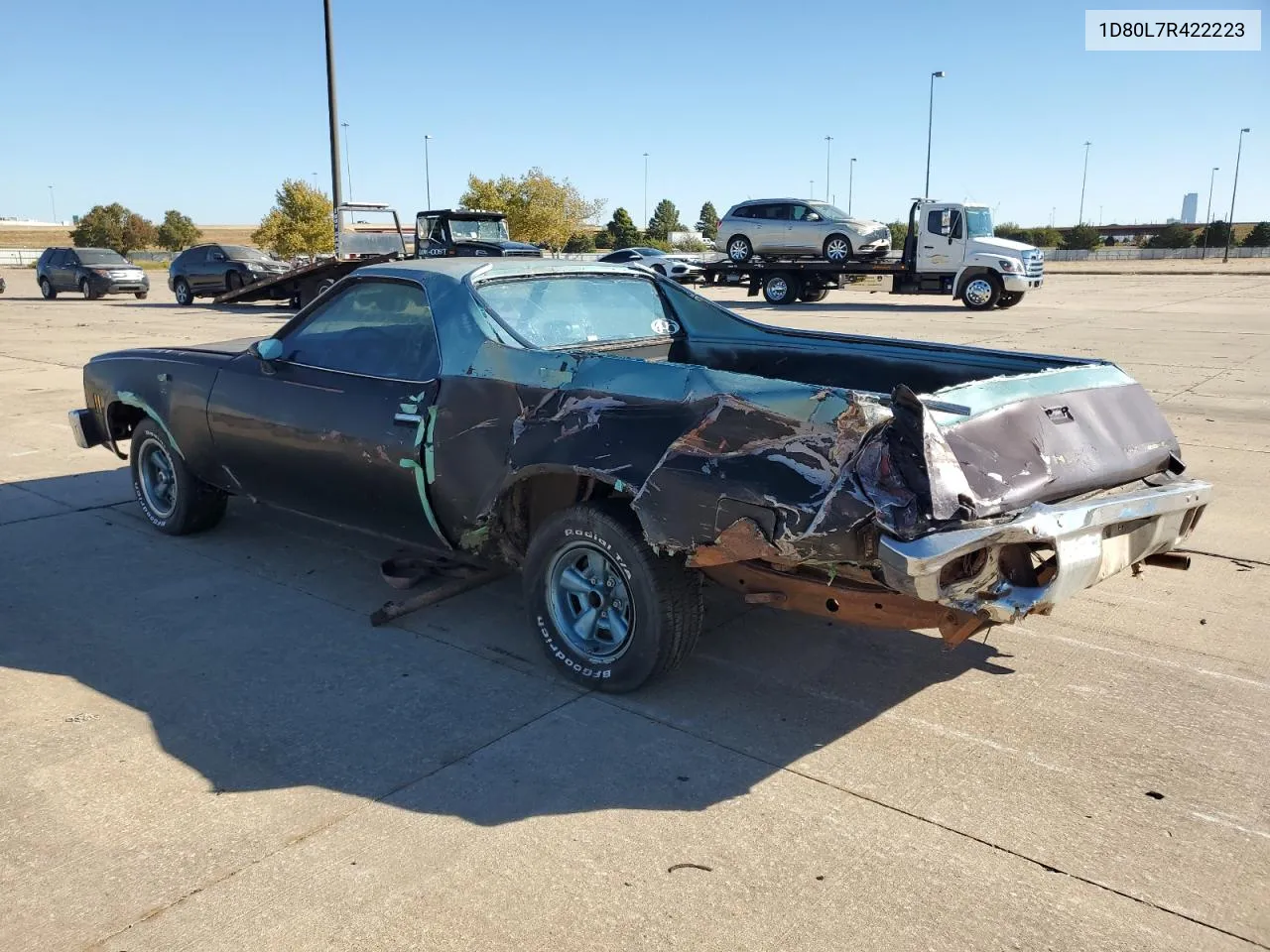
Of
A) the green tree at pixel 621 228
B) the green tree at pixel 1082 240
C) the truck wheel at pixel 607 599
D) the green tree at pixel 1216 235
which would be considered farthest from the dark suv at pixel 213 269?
the green tree at pixel 1216 235

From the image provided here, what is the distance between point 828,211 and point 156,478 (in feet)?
78.4

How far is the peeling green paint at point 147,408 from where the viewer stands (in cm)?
563

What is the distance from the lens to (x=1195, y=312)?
21.7 m

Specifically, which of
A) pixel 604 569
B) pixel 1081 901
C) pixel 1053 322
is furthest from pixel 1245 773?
pixel 1053 322

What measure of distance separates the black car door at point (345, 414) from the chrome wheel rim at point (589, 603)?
0.71 meters

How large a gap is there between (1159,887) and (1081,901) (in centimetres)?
24

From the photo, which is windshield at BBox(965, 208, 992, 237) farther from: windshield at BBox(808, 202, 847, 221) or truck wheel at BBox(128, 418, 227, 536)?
truck wheel at BBox(128, 418, 227, 536)

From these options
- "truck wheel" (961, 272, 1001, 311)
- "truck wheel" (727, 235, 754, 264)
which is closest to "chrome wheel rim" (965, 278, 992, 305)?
"truck wheel" (961, 272, 1001, 311)

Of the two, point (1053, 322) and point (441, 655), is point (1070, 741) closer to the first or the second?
point (441, 655)

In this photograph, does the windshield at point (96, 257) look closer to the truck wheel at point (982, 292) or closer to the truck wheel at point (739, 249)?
the truck wheel at point (739, 249)

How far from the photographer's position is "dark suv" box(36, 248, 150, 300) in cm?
2950

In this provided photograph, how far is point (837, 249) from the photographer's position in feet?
88.9

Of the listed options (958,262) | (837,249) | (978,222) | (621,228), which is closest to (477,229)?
(837,249)

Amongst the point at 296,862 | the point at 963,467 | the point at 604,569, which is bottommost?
the point at 296,862
